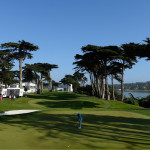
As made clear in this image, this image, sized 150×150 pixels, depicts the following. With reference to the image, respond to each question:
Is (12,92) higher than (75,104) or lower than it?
higher

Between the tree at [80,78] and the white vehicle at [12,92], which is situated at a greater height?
the tree at [80,78]

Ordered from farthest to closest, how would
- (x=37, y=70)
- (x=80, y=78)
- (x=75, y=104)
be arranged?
(x=80, y=78) < (x=37, y=70) < (x=75, y=104)

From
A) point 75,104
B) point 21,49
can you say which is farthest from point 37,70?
point 75,104

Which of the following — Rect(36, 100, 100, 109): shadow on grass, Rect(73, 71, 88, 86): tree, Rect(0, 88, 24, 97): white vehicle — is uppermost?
Rect(73, 71, 88, 86): tree

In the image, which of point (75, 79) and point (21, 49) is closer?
point (21, 49)

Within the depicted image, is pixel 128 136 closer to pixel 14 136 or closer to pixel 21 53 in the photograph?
pixel 14 136

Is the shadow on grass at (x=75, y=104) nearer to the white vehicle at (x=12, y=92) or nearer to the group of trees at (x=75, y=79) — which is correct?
the white vehicle at (x=12, y=92)

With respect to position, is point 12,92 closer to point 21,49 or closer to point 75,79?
point 21,49

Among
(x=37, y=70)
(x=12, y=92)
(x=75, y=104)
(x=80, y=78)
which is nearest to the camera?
(x=75, y=104)

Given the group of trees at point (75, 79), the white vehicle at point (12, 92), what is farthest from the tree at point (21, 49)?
the group of trees at point (75, 79)

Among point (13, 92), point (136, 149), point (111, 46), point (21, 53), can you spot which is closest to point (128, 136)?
point (136, 149)

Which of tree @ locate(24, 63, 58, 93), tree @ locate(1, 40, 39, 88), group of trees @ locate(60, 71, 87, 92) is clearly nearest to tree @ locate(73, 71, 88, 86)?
group of trees @ locate(60, 71, 87, 92)

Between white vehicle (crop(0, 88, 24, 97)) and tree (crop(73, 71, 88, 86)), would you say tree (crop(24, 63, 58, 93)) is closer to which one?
white vehicle (crop(0, 88, 24, 97))

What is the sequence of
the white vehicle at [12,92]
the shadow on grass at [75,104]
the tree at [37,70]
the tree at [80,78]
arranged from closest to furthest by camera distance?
the shadow on grass at [75,104]
the white vehicle at [12,92]
the tree at [37,70]
the tree at [80,78]
